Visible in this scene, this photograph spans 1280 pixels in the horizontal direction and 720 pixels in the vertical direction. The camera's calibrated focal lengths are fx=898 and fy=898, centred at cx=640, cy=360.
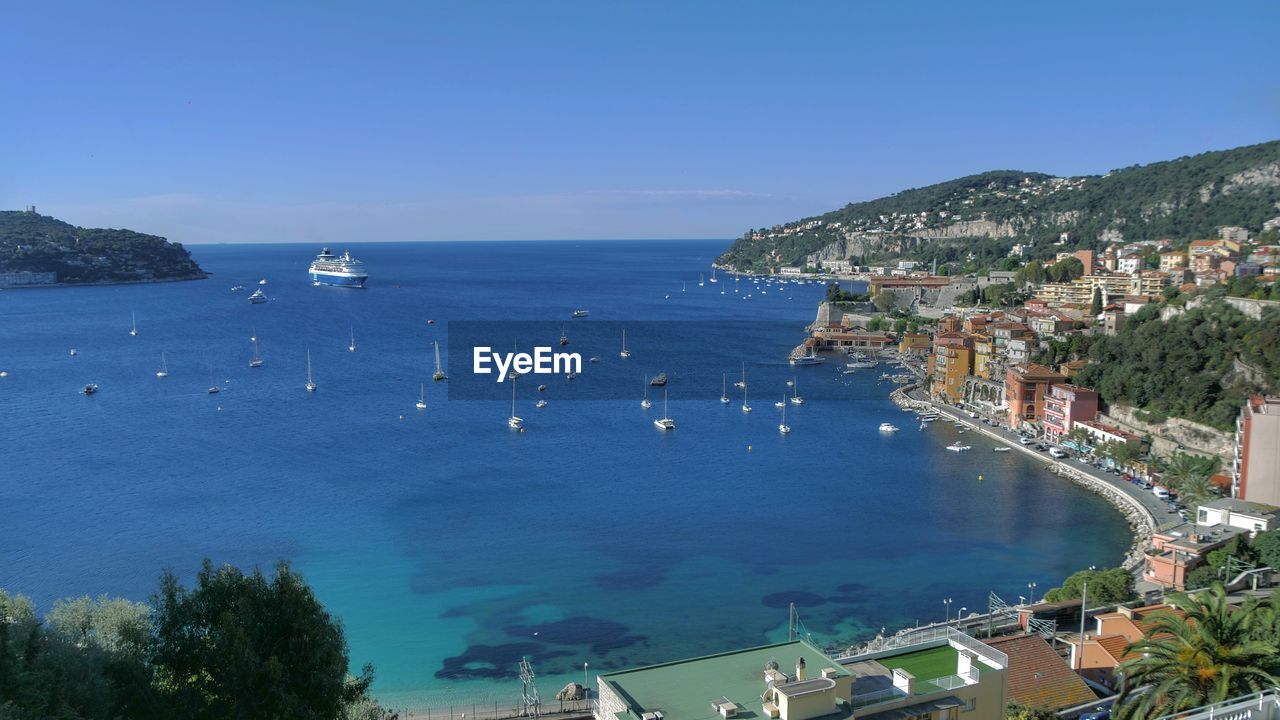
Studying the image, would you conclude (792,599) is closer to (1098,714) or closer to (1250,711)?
(1098,714)

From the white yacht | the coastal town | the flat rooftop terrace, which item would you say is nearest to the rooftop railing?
the coastal town

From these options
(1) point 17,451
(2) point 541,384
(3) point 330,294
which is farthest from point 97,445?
(3) point 330,294

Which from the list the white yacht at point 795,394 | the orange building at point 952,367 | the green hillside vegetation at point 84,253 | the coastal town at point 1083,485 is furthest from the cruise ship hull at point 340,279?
the orange building at point 952,367

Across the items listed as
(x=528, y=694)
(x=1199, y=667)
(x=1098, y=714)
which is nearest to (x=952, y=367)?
(x=528, y=694)

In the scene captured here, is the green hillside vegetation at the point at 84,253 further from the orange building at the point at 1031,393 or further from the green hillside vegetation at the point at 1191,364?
the green hillside vegetation at the point at 1191,364

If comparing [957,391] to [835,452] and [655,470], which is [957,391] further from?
[655,470]
